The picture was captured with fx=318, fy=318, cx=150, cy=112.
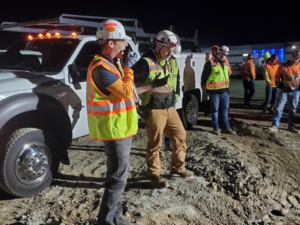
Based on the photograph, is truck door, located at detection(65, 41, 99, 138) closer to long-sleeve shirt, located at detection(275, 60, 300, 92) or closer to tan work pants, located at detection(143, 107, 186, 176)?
tan work pants, located at detection(143, 107, 186, 176)

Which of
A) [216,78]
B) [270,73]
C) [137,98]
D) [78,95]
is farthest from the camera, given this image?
[270,73]

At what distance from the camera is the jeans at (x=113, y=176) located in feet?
9.37

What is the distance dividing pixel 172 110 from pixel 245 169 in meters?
1.43

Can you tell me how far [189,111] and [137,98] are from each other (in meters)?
4.03

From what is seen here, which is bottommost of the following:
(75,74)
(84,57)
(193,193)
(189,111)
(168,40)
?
(193,193)

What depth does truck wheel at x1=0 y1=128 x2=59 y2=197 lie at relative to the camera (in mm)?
3562

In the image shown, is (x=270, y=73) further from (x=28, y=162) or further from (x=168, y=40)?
(x=28, y=162)

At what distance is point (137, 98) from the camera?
3318mm

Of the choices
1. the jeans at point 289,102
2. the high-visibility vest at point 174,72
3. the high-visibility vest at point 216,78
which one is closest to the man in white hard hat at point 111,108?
the high-visibility vest at point 174,72

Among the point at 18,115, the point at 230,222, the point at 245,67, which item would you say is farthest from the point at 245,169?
the point at 245,67

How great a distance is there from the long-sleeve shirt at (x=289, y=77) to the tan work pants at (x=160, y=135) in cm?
356

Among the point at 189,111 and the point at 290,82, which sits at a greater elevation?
the point at 290,82

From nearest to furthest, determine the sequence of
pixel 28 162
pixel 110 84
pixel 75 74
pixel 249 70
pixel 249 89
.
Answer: pixel 110 84 → pixel 28 162 → pixel 75 74 → pixel 249 70 → pixel 249 89

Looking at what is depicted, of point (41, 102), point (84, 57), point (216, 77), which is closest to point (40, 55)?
point (84, 57)
